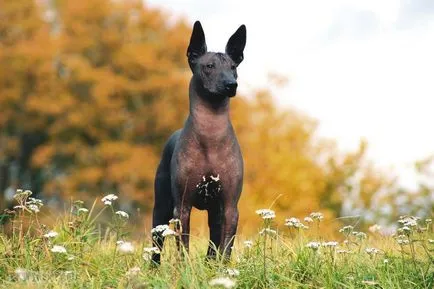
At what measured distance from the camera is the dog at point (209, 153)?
7086 mm

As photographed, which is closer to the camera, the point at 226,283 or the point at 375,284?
the point at 226,283

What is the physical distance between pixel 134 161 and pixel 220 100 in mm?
21797

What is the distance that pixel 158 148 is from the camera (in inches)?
1190

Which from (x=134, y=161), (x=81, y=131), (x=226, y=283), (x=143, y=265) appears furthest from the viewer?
(x=81, y=131)

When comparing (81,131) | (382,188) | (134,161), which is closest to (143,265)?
(134,161)

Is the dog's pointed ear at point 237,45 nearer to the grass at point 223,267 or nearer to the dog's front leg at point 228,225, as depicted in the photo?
the dog's front leg at point 228,225

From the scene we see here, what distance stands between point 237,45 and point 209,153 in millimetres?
1113

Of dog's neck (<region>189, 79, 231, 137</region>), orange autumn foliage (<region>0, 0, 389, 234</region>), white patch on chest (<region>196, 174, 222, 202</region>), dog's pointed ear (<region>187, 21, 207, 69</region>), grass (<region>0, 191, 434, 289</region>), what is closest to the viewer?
grass (<region>0, 191, 434, 289</region>)

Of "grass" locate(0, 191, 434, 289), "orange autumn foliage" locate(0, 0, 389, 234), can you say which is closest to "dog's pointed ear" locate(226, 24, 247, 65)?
"grass" locate(0, 191, 434, 289)

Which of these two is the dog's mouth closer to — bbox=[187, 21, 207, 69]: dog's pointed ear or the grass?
bbox=[187, 21, 207, 69]: dog's pointed ear

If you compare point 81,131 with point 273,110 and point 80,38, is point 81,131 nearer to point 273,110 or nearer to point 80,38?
point 80,38

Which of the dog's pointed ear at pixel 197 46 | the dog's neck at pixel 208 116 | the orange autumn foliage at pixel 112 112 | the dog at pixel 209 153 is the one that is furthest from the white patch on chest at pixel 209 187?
the orange autumn foliage at pixel 112 112

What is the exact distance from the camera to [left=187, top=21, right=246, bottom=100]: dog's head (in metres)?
6.97

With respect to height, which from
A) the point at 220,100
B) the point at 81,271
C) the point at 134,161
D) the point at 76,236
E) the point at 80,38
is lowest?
the point at 81,271
